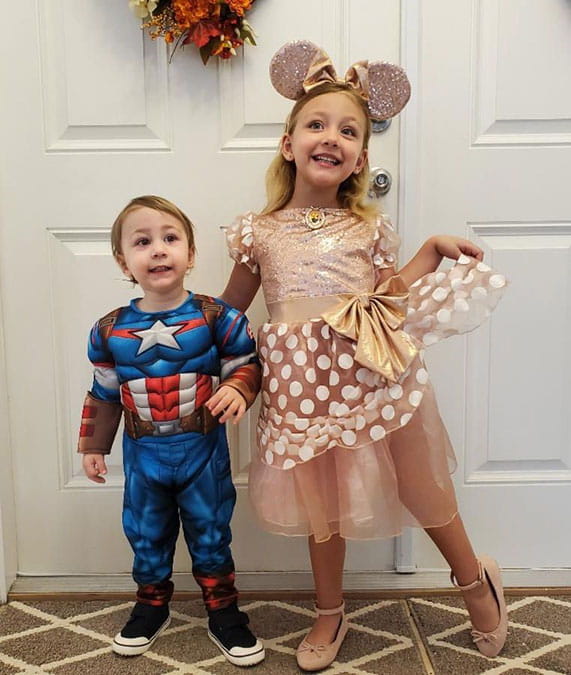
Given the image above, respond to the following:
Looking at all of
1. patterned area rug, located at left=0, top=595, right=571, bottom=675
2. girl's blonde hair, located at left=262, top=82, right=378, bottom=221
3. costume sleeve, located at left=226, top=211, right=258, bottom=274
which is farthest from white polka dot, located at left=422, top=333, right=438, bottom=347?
patterned area rug, located at left=0, top=595, right=571, bottom=675

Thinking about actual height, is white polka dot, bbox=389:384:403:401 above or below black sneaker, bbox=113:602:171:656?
above

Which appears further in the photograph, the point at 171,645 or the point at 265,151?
the point at 265,151

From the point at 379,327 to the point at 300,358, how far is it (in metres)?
0.15

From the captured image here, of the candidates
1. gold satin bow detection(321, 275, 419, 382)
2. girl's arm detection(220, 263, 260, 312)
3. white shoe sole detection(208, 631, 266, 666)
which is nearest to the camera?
gold satin bow detection(321, 275, 419, 382)

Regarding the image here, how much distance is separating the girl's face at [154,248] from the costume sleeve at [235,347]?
11 cm

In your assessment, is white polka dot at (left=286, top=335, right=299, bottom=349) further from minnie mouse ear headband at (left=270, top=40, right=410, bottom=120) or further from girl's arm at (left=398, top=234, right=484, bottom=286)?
minnie mouse ear headband at (left=270, top=40, right=410, bottom=120)

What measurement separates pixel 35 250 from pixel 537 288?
41.6 inches

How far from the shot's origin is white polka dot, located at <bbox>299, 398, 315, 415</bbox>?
4.10 ft

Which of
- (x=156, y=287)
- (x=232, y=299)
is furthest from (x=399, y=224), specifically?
(x=156, y=287)

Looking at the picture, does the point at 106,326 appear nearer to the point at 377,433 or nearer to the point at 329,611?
the point at 377,433

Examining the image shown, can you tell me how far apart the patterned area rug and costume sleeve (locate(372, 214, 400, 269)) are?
708mm

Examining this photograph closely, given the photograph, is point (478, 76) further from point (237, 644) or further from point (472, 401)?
point (237, 644)

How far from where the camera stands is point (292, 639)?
4.57 feet

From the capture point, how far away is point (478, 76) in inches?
58.0
